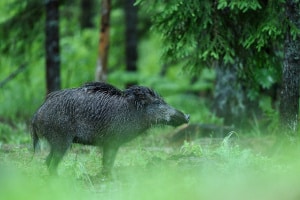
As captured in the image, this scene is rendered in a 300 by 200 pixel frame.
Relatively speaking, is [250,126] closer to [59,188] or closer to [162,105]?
[162,105]

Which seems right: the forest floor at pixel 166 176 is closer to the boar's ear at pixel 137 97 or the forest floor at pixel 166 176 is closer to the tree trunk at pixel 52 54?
the boar's ear at pixel 137 97

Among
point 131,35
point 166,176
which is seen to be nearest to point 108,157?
point 166,176

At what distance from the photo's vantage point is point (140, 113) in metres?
9.45

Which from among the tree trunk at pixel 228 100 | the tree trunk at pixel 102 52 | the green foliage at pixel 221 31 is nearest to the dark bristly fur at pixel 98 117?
the green foliage at pixel 221 31

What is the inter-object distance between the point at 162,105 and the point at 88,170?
4.85 ft

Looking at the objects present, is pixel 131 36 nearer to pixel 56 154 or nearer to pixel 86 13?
pixel 86 13

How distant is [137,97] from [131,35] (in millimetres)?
10537

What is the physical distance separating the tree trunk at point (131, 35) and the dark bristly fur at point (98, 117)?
9.23m

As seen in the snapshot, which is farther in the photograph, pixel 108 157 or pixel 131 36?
pixel 131 36

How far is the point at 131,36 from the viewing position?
1983 cm

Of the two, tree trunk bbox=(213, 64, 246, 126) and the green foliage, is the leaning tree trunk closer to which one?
Answer: tree trunk bbox=(213, 64, 246, 126)

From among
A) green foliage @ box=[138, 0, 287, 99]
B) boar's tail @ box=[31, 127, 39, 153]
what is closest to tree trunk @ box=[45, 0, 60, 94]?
green foliage @ box=[138, 0, 287, 99]

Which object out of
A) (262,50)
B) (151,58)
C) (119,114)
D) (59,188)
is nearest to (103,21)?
(262,50)

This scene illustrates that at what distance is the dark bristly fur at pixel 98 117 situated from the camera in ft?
29.1
